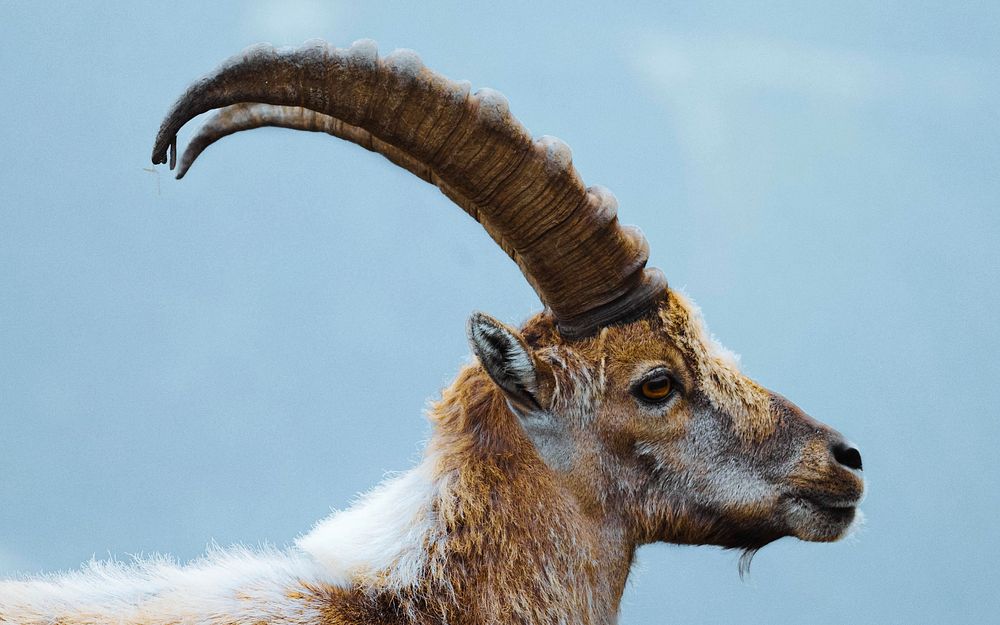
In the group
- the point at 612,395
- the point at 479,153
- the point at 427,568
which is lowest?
the point at 427,568

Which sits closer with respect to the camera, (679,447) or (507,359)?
Result: (507,359)

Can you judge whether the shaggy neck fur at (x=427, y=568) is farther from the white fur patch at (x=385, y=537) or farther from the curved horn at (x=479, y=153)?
the curved horn at (x=479, y=153)

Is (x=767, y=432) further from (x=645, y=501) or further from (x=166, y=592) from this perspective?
(x=166, y=592)

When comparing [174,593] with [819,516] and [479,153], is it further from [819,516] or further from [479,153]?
[819,516]

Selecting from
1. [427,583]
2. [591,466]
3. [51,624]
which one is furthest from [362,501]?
[51,624]

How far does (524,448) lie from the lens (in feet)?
18.9

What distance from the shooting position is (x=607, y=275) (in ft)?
19.2

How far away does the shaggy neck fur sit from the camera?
5.25 metres

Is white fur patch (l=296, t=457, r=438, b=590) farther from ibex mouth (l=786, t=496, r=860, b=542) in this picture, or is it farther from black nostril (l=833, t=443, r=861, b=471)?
black nostril (l=833, t=443, r=861, b=471)

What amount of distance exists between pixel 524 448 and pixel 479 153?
1.46 m

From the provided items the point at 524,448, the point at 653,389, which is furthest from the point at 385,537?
the point at 653,389

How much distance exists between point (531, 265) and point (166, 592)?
2.34 metres

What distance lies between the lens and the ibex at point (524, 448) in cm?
531

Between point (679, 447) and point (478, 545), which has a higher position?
point (679, 447)
